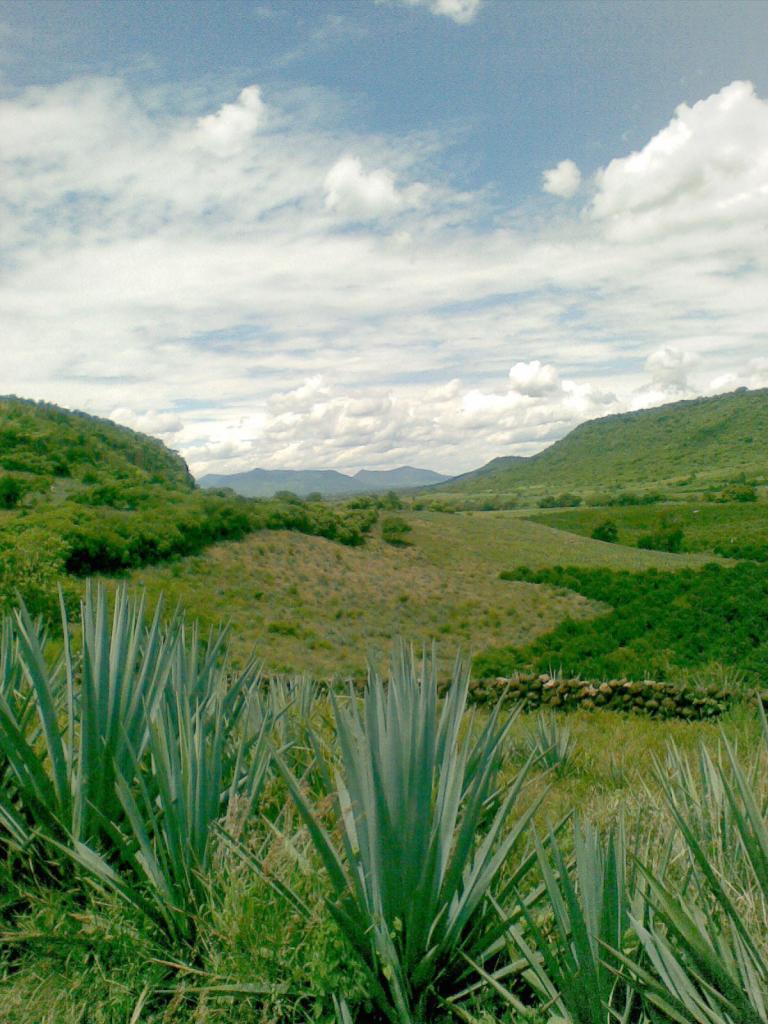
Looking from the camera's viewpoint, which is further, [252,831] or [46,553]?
[46,553]

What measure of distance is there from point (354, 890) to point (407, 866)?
0.51 ft

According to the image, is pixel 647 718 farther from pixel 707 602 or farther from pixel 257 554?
pixel 257 554

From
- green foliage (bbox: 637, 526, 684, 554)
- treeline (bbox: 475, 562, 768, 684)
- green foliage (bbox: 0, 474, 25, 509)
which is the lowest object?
treeline (bbox: 475, 562, 768, 684)

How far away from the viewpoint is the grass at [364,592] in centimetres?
3488

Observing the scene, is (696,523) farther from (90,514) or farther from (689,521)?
(90,514)

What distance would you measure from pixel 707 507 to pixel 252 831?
75.6 m

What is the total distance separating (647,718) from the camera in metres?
11.8

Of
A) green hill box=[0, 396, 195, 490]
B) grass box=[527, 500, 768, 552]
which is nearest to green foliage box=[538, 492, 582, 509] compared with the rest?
grass box=[527, 500, 768, 552]

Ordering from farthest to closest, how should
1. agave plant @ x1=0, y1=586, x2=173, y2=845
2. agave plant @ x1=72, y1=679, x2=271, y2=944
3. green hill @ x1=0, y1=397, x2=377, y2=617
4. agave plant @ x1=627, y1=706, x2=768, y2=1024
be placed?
green hill @ x1=0, y1=397, x2=377, y2=617 → agave plant @ x1=0, y1=586, x2=173, y2=845 → agave plant @ x1=72, y1=679, x2=271, y2=944 → agave plant @ x1=627, y1=706, x2=768, y2=1024

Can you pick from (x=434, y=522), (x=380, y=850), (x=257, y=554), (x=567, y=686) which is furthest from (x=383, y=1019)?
(x=434, y=522)

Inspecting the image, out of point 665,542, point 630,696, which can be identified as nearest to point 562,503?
point 665,542

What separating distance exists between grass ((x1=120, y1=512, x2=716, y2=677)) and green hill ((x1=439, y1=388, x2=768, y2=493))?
62.2 meters

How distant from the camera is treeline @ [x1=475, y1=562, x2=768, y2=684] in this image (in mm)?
25125

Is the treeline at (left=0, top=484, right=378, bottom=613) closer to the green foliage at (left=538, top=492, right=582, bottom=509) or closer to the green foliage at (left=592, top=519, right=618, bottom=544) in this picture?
the green foliage at (left=592, top=519, right=618, bottom=544)
